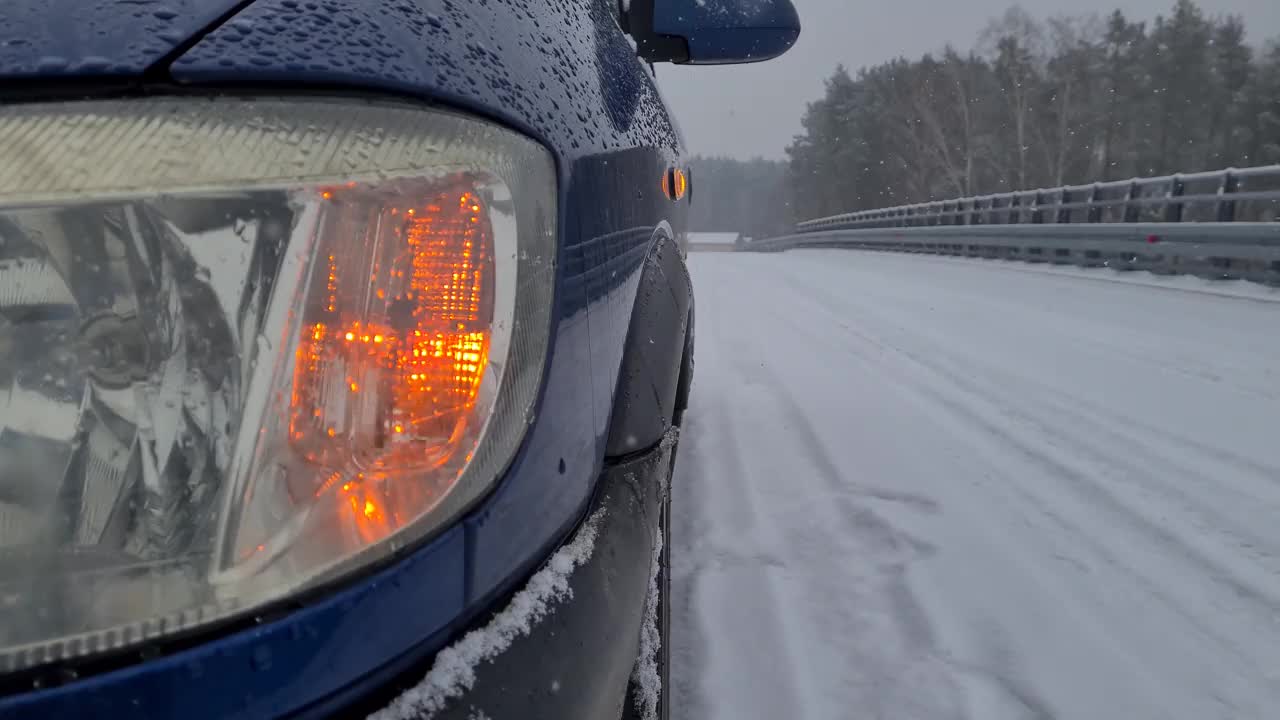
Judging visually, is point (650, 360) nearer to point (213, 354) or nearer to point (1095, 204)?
point (213, 354)

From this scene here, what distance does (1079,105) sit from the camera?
4234cm

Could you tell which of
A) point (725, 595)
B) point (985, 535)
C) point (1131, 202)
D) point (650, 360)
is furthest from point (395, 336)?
point (1131, 202)

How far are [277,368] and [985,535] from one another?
8.14 ft

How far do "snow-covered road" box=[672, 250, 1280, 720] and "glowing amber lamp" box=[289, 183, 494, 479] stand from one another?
1.28 meters

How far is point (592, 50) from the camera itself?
120 cm

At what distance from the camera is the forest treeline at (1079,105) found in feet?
129

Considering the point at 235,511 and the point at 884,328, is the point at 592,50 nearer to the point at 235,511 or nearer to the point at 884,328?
the point at 235,511

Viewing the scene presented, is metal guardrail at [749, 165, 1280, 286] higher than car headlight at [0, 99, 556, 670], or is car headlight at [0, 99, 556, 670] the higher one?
metal guardrail at [749, 165, 1280, 286]

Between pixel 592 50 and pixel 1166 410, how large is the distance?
12.7 ft

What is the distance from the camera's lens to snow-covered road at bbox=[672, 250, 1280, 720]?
1792 mm

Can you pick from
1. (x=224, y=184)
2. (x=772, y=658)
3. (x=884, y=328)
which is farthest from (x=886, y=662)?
(x=884, y=328)

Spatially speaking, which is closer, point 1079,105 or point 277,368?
point 277,368

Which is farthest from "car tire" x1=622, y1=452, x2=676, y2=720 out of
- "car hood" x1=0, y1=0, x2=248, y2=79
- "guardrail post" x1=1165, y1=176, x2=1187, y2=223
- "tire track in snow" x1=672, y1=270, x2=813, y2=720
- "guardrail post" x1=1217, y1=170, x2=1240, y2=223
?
"guardrail post" x1=1165, y1=176, x2=1187, y2=223

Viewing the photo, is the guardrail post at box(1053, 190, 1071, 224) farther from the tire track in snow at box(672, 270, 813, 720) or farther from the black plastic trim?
the black plastic trim
